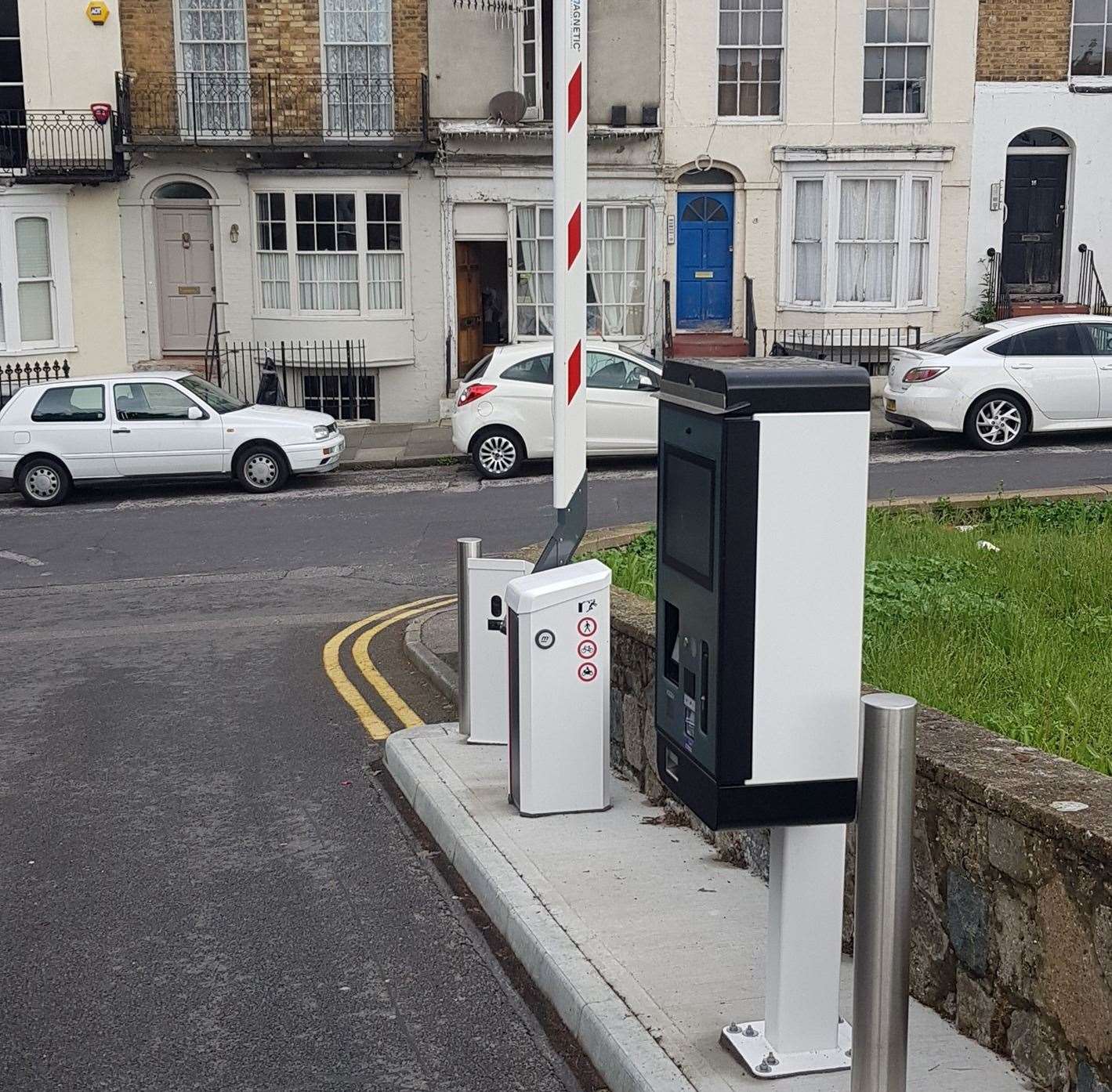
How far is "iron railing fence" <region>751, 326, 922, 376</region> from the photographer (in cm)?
2525

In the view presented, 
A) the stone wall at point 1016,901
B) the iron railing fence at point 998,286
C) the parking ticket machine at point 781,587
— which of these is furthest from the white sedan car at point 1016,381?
the parking ticket machine at point 781,587

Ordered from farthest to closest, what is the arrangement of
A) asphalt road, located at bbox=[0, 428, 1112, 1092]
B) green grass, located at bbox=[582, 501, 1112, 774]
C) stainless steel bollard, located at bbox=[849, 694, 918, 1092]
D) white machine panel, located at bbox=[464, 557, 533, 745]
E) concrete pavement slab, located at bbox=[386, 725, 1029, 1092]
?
white machine panel, located at bbox=[464, 557, 533, 745], green grass, located at bbox=[582, 501, 1112, 774], asphalt road, located at bbox=[0, 428, 1112, 1092], concrete pavement slab, located at bbox=[386, 725, 1029, 1092], stainless steel bollard, located at bbox=[849, 694, 918, 1092]

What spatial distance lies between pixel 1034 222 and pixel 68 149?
51.3ft

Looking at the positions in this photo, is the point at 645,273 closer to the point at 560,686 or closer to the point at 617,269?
the point at 617,269

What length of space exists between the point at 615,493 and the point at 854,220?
32.7 feet

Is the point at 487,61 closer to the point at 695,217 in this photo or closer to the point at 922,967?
the point at 695,217

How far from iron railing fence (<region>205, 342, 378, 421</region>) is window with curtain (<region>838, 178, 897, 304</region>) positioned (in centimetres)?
797

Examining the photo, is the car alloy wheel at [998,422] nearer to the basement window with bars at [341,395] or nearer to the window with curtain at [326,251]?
the basement window with bars at [341,395]

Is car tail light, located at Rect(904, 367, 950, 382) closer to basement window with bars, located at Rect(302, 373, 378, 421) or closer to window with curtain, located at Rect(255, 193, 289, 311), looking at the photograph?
basement window with bars, located at Rect(302, 373, 378, 421)

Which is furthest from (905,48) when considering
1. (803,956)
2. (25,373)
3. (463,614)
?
(803,956)

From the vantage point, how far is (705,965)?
518 cm

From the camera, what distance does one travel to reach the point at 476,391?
19375 millimetres

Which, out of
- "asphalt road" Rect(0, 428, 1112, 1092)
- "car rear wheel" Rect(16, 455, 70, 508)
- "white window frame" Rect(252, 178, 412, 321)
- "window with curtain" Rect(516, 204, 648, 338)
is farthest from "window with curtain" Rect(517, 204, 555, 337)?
"asphalt road" Rect(0, 428, 1112, 1092)

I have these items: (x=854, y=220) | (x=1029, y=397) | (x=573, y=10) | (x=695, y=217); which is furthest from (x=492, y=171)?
(x=573, y=10)
